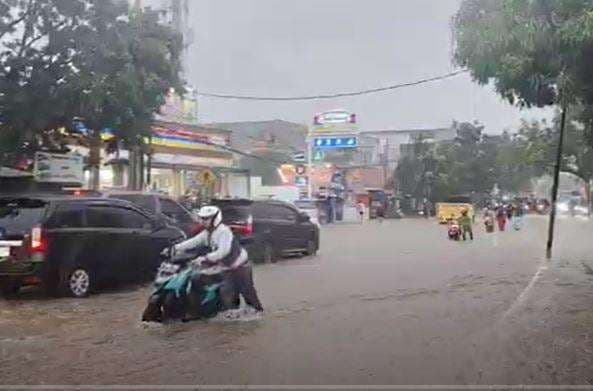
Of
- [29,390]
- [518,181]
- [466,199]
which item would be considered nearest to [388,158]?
[518,181]

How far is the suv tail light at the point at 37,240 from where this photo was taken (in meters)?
11.9

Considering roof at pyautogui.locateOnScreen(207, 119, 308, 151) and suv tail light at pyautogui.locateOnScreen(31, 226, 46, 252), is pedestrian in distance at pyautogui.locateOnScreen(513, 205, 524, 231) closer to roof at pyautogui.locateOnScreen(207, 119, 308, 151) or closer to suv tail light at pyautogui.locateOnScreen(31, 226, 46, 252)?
suv tail light at pyautogui.locateOnScreen(31, 226, 46, 252)

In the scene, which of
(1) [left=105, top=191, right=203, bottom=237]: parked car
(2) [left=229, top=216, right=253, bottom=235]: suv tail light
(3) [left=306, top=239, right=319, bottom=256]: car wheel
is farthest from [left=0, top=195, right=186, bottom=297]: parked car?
(3) [left=306, top=239, right=319, bottom=256]: car wheel

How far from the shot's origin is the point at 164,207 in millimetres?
17453

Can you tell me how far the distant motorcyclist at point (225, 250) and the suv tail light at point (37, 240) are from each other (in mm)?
2876

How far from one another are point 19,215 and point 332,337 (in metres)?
5.52

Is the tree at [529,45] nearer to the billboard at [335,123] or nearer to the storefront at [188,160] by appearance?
the storefront at [188,160]

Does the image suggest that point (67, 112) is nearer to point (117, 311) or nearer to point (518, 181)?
point (117, 311)

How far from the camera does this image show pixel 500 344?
8820mm

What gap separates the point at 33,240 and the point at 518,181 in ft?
297

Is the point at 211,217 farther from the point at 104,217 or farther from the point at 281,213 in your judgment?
the point at 281,213

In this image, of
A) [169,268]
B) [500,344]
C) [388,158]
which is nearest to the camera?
[500,344]

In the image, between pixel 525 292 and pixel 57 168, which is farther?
pixel 57 168

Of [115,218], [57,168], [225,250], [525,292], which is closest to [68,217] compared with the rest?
[115,218]
